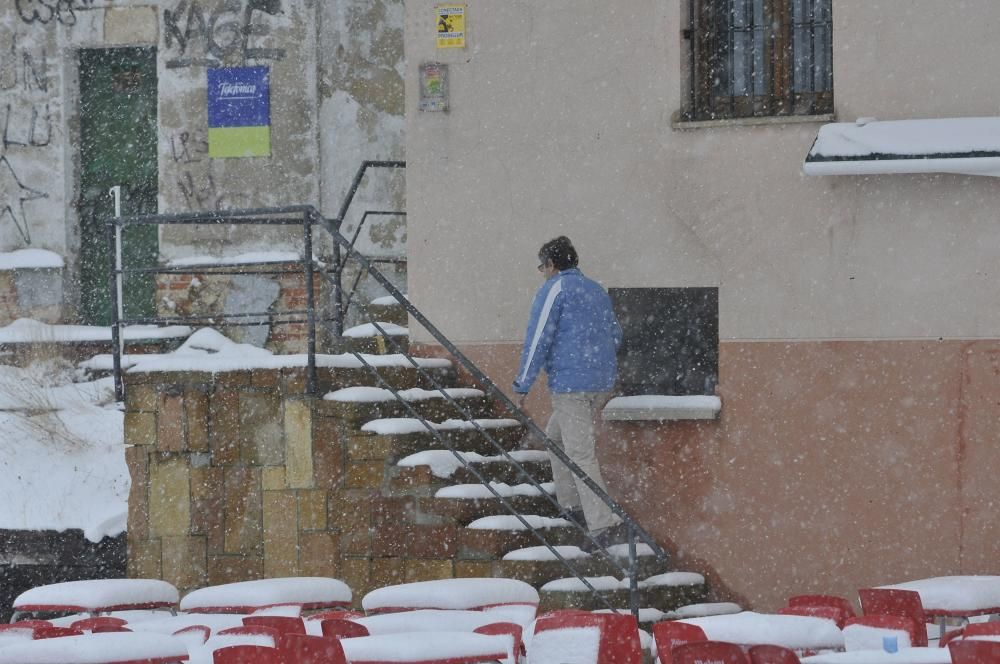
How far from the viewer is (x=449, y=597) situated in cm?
626

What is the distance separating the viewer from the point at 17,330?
1310 centimetres

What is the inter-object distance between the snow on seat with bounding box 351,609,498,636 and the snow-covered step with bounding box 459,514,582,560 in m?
2.45

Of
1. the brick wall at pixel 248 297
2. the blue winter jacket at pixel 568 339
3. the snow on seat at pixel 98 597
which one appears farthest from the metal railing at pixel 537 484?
the brick wall at pixel 248 297

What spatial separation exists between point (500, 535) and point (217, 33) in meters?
6.37

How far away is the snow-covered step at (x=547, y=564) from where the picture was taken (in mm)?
8141

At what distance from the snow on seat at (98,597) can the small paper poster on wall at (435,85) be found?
11.5 ft

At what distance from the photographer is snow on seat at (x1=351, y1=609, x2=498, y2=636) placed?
18.4ft

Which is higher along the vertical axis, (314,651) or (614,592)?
A: (314,651)

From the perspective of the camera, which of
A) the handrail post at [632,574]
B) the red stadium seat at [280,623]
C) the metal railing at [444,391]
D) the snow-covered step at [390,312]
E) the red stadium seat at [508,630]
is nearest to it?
the red stadium seat at [508,630]

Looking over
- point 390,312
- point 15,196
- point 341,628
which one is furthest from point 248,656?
point 15,196

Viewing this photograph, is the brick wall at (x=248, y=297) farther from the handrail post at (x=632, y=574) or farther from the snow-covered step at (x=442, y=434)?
the handrail post at (x=632, y=574)

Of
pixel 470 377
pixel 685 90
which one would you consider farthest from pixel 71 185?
pixel 685 90

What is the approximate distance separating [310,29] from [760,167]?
16.8 feet

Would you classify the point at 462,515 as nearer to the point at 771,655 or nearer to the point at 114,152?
the point at 771,655
